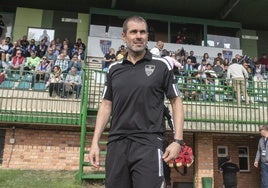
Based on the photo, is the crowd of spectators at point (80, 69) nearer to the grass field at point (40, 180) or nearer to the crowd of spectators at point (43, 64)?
the crowd of spectators at point (43, 64)

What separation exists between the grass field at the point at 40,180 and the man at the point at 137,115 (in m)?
6.81

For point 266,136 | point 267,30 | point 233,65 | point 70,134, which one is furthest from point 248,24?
point 70,134

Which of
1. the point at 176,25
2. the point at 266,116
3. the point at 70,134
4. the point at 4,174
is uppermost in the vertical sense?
the point at 176,25

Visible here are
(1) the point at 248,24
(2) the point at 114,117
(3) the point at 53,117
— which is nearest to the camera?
(2) the point at 114,117

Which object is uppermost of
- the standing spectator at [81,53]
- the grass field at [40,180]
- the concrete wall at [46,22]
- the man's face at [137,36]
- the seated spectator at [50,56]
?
the concrete wall at [46,22]

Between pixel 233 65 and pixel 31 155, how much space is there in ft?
25.5

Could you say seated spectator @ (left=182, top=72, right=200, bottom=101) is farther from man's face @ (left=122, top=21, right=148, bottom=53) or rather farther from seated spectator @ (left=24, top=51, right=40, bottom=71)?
man's face @ (left=122, top=21, right=148, bottom=53)

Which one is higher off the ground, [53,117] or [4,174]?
[53,117]

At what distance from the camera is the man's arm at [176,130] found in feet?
9.70

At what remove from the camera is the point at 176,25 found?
20531mm

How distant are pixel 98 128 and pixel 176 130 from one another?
722 mm

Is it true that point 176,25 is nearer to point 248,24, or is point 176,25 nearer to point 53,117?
point 248,24

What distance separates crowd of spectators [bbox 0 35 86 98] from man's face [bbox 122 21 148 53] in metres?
8.65

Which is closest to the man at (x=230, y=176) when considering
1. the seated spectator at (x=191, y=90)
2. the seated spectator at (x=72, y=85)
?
the seated spectator at (x=191, y=90)
